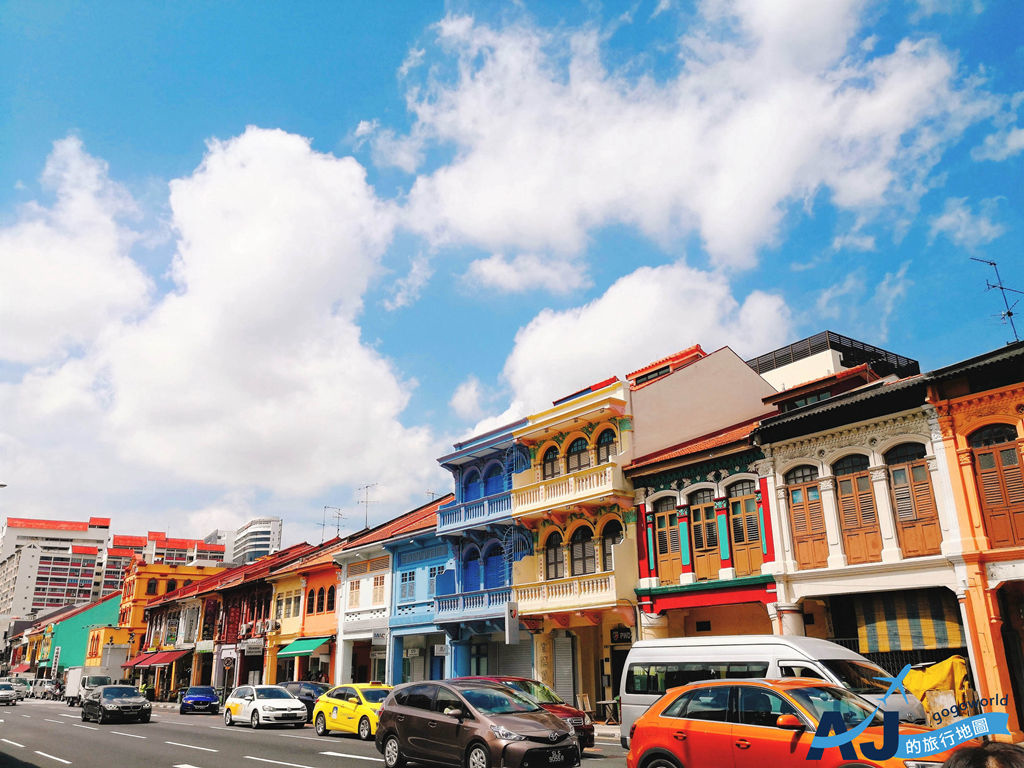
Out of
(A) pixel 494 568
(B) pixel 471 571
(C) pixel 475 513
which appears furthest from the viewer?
(B) pixel 471 571

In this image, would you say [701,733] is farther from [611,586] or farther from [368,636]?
[368,636]

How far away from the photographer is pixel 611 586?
2588cm

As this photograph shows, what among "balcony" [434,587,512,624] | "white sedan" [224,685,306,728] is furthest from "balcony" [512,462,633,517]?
"white sedan" [224,685,306,728]

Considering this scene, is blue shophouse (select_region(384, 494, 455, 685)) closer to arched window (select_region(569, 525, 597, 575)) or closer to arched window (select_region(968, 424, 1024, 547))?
arched window (select_region(569, 525, 597, 575))

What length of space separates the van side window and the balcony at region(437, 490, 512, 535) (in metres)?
16.6

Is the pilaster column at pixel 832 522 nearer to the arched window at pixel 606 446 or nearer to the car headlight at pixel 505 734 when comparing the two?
the arched window at pixel 606 446

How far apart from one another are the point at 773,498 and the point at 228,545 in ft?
598

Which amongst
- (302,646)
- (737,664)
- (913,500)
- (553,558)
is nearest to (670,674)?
(737,664)

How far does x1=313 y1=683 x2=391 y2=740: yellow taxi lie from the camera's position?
2305 centimetres

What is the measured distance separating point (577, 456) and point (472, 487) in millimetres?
6406

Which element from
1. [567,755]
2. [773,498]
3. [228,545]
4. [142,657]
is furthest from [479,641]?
[228,545]

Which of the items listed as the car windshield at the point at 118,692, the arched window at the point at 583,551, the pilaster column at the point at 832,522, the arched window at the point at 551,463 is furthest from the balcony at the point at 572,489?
the car windshield at the point at 118,692

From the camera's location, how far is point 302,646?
134ft

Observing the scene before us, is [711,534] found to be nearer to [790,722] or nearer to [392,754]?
[392,754]
